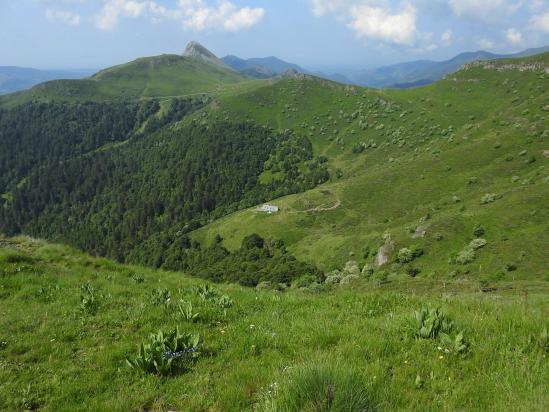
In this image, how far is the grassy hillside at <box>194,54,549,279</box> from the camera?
212ft

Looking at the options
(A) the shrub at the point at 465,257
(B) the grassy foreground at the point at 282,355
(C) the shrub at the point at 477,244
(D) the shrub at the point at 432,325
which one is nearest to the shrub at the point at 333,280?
(A) the shrub at the point at 465,257

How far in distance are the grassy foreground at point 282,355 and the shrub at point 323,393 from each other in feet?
0.06

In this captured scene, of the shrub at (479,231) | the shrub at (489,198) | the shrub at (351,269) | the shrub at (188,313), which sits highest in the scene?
the shrub at (188,313)

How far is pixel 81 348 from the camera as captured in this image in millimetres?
8320

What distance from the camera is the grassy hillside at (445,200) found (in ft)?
212

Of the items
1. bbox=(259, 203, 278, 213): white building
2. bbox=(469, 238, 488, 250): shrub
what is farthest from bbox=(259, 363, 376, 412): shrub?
bbox=(259, 203, 278, 213): white building

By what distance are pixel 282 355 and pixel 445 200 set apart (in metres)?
106

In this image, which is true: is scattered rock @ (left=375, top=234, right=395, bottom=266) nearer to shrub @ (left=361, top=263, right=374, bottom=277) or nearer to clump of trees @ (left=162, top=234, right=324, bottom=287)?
shrub @ (left=361, top=263, right=374, bottom=277)

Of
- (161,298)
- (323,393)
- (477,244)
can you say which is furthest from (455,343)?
(477,244)

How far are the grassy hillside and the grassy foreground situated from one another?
50.3 m

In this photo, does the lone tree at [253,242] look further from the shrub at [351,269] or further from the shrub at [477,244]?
Answer: the shrub at [477,244]

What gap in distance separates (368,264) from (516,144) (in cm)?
7646

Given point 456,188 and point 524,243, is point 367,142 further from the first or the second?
point 524,243

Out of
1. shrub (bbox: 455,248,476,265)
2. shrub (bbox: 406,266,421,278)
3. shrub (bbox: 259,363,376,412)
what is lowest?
shrub (bbox: 406,266,421,278)
